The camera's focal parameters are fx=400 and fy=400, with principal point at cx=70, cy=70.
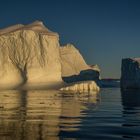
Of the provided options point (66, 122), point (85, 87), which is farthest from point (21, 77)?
point (66, 122)

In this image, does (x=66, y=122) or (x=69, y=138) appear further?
(x=66, y=122)

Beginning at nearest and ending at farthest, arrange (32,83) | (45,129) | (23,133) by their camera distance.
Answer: (23,133) → (45,129) → (32,83)

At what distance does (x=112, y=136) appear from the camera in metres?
26.6

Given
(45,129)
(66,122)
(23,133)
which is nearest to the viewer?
(23,133)

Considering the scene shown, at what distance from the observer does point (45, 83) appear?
199125mm

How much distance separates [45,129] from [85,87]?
5076 inches

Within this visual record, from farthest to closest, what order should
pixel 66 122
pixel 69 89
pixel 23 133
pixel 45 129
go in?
pixel 69 89 < pixel 66 122 < pixel 45 129 < pixel 23 133

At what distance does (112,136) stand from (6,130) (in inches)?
301

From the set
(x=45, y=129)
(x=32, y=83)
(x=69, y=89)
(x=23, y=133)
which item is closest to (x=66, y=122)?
(x=45, y=129)

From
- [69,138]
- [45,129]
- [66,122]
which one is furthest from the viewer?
[66,122]

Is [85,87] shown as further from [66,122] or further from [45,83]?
[66,122]

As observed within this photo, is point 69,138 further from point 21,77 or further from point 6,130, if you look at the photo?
point 21,77

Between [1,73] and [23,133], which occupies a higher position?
[1,73]

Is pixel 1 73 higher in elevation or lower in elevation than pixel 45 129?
higher
